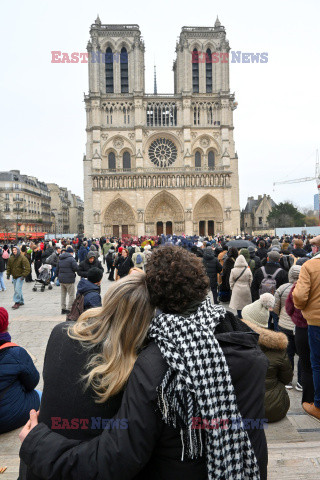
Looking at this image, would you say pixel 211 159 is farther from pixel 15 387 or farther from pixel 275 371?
pixel 15 387

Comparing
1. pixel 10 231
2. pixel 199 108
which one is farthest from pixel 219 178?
pixel 10 231

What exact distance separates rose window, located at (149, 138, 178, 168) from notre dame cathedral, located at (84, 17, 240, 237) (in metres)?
0.11

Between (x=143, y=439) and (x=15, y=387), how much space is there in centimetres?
186

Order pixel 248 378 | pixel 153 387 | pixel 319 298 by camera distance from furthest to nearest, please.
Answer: pixel 319 298 < pixel 248 378 < pixel 153 387

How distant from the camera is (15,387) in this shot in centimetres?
260

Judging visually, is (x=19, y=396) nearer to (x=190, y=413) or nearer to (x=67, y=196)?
(x=190, y=413)

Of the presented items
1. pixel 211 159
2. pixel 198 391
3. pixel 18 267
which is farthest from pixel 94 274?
pixel 211 159

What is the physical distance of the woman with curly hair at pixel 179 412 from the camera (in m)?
1.14

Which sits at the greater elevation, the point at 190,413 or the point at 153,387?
the point at 153,387

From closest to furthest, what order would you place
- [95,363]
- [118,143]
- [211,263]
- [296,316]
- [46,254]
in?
[95,363] < [296,316] < [211,263] < [46,254] < [118,143]

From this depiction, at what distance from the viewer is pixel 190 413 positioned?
3.91 ft

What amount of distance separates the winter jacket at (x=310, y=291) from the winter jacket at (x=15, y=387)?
2.33 metres

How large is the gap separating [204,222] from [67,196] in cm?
4194

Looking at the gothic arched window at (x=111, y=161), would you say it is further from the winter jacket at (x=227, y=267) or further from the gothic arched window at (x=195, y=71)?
the winter jacket at (x=227, y=267)
